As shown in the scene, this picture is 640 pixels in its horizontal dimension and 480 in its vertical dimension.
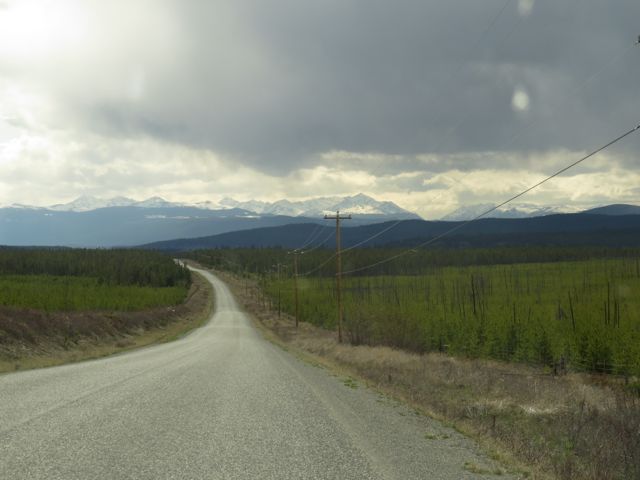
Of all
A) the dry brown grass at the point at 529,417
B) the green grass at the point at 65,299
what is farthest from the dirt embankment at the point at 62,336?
the dry brown grass at the point at 529,417

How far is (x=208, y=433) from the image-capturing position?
32.2 ft

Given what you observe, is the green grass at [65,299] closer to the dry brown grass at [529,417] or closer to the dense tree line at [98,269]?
the dry brown grass at [529,417]

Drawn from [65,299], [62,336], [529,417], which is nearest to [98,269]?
[65,299]

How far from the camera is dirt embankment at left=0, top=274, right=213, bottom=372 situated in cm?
2570

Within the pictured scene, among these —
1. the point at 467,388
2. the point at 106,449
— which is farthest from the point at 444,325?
the point at 106,449

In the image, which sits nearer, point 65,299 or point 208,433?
point 208,433

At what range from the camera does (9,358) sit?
79.6 ft

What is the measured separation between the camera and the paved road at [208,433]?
7.76m

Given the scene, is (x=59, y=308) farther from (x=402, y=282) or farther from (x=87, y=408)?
(x=402, y=282)

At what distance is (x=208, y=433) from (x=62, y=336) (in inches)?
1055

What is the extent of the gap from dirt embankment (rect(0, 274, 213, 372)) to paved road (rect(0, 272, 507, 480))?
10783 millimetres

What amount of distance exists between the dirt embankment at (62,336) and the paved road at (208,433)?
10783 millimetres

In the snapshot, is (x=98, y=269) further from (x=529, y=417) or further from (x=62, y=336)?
(x=529, y=417)

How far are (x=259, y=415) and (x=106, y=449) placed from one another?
4.02 m
